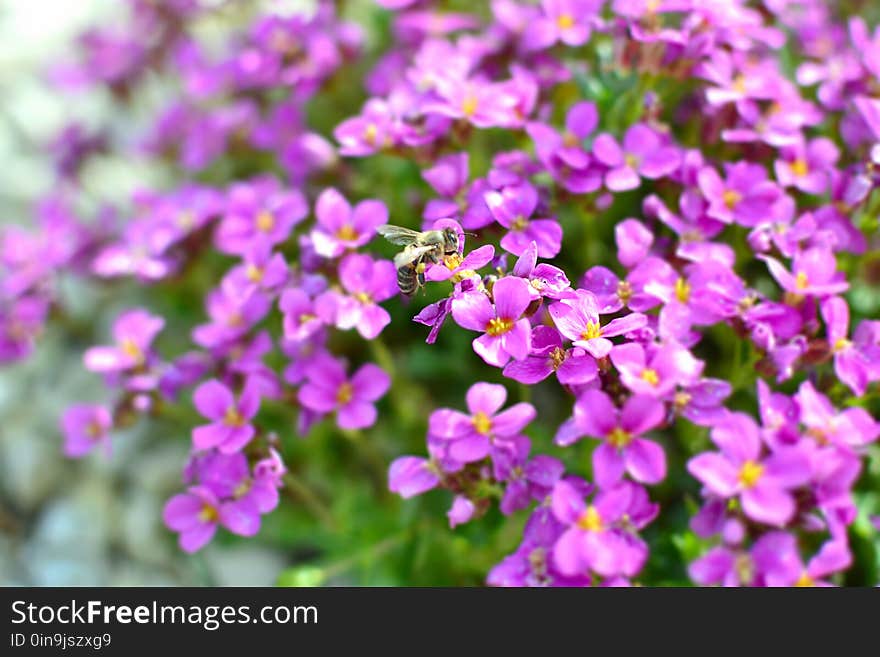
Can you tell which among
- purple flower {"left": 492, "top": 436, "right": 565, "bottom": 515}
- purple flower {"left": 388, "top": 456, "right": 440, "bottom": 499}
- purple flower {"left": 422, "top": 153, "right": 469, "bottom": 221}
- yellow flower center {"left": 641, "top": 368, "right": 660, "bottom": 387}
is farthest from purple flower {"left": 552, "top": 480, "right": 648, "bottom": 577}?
purple flower {"left": 422, "top": 153, "right": 469, "bottom": 221}

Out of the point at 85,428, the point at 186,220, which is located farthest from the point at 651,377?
the point at 85,428

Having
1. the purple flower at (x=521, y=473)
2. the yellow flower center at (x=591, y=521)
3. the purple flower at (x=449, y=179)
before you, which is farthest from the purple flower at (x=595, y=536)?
the purple flower at (x=449, y=179)

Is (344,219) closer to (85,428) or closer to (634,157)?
(634,157)

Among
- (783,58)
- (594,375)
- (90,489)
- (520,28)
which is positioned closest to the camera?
(594,375)
